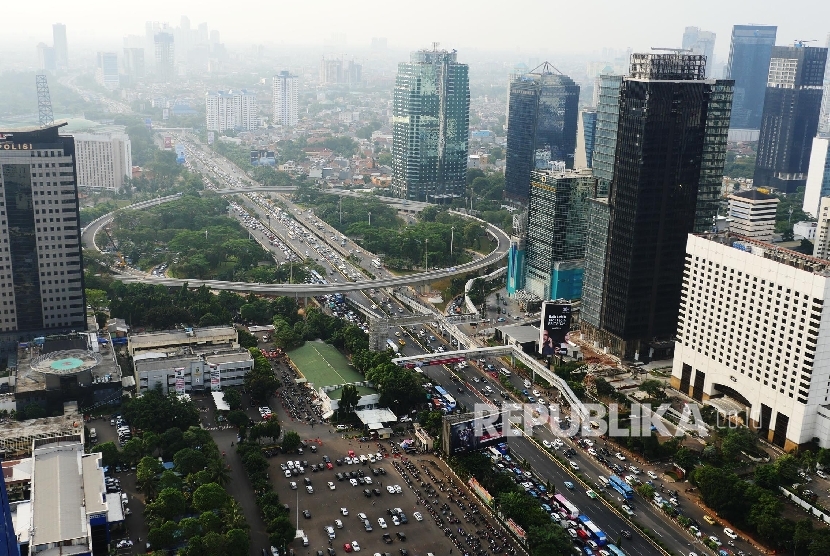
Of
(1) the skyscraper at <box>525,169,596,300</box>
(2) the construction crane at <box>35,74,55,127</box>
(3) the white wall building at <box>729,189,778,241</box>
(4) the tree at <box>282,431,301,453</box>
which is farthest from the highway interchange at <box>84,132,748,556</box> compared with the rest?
(2) the construction crane at <box>35,74,55,127</box>

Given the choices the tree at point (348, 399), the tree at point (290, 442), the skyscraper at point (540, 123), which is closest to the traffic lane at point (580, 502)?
the tree at point (348, 399)

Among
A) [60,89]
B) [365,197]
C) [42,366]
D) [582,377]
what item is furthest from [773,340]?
[60,89]

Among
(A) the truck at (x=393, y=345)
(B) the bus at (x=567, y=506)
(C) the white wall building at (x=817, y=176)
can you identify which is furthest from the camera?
(C) the white wall building at (x=817, y=176)

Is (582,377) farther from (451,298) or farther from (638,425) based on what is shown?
(451,298)

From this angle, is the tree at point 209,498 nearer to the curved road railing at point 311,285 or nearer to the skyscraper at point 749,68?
the curved road railing at point 311,285

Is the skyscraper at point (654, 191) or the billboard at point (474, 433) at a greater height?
the skyscraper at point (654, 191)

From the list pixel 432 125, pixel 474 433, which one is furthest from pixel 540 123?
pixel 474 433

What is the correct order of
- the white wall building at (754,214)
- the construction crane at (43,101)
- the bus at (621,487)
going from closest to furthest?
the bus at (621,487)
the white wall building at (754,214)
the construction crane at (43,101)
